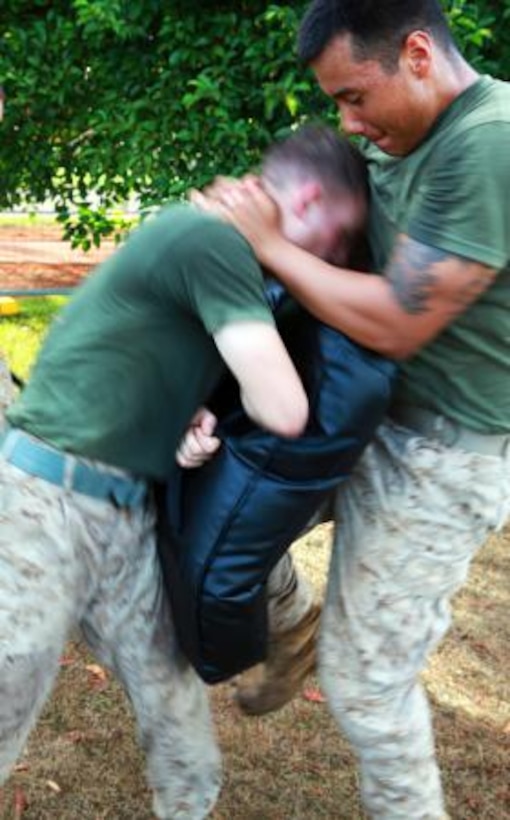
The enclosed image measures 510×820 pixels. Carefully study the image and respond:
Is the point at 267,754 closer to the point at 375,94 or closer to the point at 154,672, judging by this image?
the point at 154,672

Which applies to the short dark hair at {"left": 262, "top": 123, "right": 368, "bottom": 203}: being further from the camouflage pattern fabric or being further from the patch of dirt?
the patch of dirt

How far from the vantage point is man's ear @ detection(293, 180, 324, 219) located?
7.04ft

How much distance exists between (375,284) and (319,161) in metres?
0.27

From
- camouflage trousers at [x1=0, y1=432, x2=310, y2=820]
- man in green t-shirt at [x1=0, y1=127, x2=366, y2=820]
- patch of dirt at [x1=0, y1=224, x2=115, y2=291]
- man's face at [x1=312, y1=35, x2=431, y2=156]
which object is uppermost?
man's face at [x1=312, y1=35, x2=431, y2=156]

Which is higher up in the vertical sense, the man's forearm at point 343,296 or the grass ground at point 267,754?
the man's forearm at point 343,296

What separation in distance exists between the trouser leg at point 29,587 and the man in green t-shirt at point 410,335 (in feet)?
2.09

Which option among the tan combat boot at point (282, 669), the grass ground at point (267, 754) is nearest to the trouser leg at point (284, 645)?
the tan combat boot at point (282, 669)

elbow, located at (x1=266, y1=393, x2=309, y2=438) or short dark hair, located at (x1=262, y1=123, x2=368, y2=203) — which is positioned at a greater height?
short dark hair, located at (x1=262, y1=123, x2=368, y2=203)

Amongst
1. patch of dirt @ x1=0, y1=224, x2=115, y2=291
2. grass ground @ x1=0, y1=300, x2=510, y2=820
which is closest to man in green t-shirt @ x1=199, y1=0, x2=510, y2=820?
grass ground @ x1=0, y1=300, x2=510, y2=820

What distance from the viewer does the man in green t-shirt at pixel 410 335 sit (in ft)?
6.86

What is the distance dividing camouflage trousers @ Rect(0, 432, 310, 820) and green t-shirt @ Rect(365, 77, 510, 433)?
0.68 metres

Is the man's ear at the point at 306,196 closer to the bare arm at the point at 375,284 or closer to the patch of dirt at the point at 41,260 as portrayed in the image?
the bare arm at the point at 375,284

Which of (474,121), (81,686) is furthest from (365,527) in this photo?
(81,686)

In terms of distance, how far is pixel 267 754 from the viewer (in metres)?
3.30
